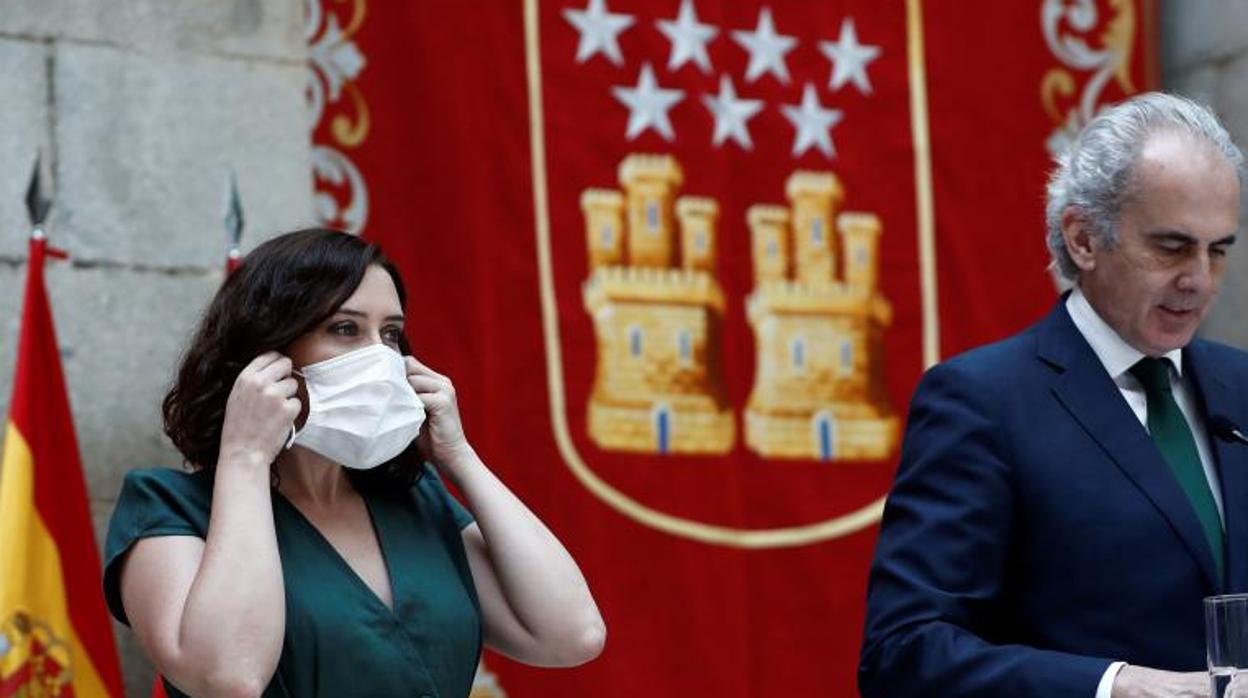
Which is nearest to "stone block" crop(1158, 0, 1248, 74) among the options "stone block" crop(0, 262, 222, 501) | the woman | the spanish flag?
"stone block" crop(0, 262, 222, 501)

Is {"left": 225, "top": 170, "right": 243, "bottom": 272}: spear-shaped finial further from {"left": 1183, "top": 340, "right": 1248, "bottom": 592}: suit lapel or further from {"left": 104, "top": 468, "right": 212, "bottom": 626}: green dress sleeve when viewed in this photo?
{"left": 1183, "top": 340, "right": 1248, "bottom": 592}: suit lapel

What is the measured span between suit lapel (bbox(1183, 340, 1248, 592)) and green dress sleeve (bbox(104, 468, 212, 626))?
1.43m

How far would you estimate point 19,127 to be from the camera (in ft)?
15.3

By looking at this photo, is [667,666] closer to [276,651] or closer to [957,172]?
[957,172]

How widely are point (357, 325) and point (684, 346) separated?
233cm

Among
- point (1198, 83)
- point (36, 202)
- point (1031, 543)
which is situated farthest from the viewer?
point (1198, 83)

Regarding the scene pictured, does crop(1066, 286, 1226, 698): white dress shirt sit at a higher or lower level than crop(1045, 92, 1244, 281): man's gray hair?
lower

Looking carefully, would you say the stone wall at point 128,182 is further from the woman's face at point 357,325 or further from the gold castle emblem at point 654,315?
the woman's face at point 357,325

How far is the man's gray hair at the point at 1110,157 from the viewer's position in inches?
138

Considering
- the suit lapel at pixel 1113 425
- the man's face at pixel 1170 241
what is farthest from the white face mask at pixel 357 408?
the man's face at pixel 1170 241

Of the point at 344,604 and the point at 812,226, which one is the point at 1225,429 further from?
the point at 812,226

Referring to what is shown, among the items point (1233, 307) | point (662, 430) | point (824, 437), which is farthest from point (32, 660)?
point (1233, 307)

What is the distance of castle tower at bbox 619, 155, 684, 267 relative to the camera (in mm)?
5633

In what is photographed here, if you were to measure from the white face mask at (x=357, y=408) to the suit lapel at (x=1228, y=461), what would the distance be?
45.5 inches
